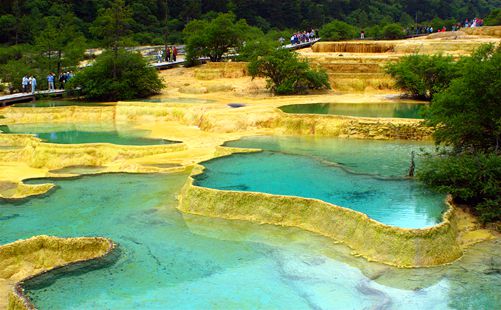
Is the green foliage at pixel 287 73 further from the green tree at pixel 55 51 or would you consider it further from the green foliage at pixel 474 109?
the green foliage at pixel 474 109

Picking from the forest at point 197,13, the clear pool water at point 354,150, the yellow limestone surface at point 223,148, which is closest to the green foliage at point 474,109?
the clear pool water at point 354,150

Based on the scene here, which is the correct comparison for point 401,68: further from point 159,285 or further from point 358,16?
point 358,16

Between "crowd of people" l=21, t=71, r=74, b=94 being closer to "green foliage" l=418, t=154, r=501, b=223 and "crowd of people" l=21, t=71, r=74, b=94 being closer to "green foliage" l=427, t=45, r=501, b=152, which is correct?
"green foliage" l=427, t=45, r=501, b=152

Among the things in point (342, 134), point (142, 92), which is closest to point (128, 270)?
point (342, 134)

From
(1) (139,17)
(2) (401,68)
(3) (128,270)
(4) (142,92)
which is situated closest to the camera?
(3) (128,270)

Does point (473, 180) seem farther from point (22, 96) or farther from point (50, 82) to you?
point (50, 82)

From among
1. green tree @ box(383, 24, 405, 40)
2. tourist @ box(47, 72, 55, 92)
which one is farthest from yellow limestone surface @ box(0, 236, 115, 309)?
green tree @ box(383, 24, 405, 40)
